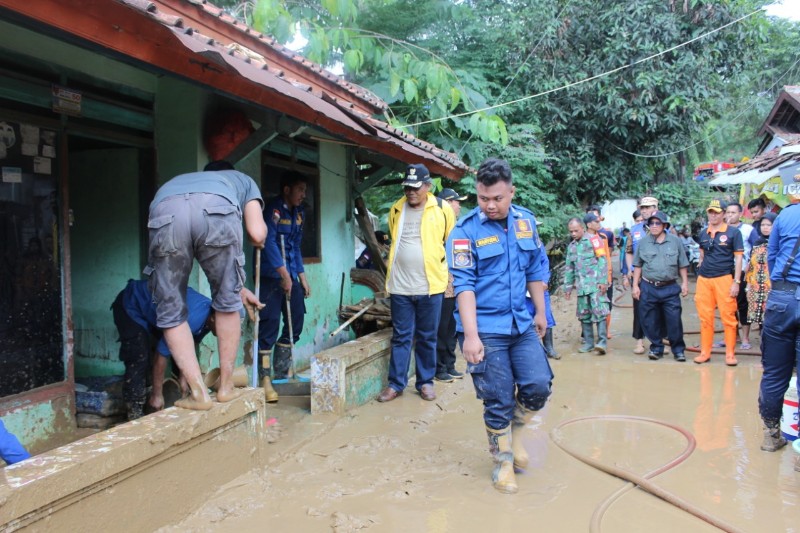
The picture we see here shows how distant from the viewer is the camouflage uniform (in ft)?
25.9

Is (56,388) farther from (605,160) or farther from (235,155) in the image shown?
(605,160)

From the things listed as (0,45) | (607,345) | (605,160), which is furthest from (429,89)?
(605,160)

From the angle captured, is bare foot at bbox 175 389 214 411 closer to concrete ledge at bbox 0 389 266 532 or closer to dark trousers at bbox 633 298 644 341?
concrete ledge at bbox 0 389 266 532

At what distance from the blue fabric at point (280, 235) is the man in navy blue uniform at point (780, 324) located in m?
3.68

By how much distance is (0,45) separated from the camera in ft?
11.7

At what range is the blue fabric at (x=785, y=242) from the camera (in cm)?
395

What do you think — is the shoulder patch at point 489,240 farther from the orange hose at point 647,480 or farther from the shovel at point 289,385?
the shovel at point 289,385

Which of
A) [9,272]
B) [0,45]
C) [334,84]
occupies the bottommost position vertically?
[9,272]

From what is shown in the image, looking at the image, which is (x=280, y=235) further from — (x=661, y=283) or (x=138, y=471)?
(x=661, y=283)

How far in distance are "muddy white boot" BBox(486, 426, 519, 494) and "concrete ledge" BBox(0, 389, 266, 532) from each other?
56.6 inches

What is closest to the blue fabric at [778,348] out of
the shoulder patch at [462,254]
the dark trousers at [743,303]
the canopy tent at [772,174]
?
the shoulder patch at [462,254]

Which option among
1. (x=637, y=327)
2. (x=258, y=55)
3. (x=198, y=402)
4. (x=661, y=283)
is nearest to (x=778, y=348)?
(x=661, y=283)

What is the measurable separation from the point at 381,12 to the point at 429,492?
37.7 feet

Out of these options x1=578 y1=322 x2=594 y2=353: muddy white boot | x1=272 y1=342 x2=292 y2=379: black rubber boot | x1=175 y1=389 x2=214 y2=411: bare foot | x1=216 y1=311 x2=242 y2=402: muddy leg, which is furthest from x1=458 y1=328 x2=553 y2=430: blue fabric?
x1=578 y1=322 x2=594 y2=353: muddy white boot
